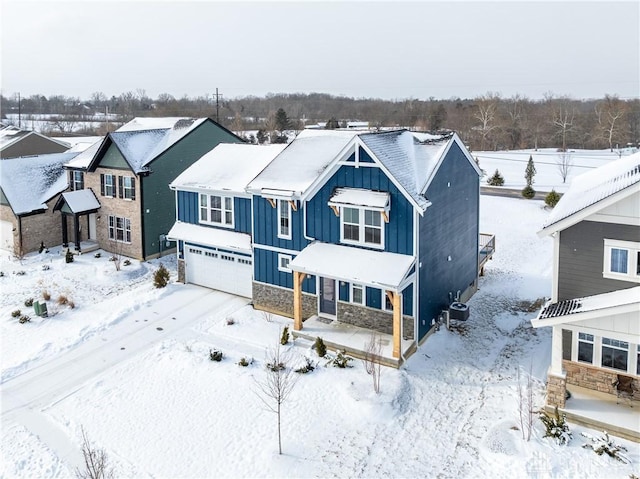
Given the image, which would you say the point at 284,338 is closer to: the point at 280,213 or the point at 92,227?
the point at 280,213

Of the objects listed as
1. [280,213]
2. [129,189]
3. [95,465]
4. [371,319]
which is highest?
[129,189]

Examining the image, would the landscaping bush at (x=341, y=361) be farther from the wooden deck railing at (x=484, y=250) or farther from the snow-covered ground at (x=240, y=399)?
the wooden deck railing at (x=484, y=250)

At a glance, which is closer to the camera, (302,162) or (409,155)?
(409,155)

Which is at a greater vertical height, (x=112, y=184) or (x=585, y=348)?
(x=112, y=184)

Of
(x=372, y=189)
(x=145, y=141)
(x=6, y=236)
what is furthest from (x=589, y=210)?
(x=6, y=236)

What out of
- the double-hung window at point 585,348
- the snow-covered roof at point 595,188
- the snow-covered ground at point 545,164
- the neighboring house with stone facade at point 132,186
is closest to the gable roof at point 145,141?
the neighboring house with stone facade at point 132,186

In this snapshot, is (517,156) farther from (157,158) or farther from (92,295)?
(92,295)

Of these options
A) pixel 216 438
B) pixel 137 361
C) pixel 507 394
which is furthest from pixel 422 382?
pixel 137 361
